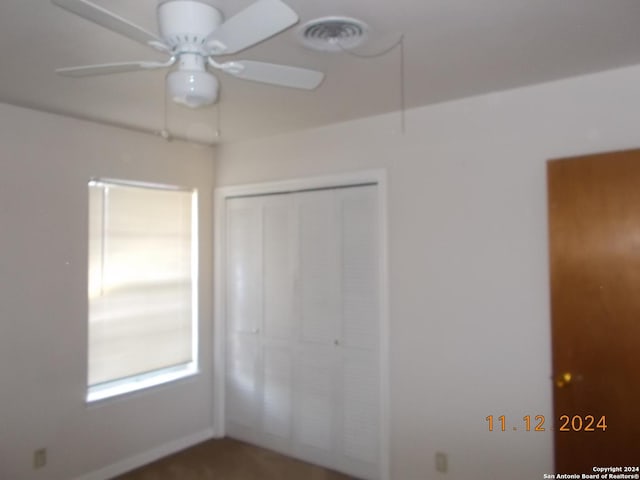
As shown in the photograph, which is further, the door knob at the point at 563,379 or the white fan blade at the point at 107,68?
the door knob at the point at 563,379

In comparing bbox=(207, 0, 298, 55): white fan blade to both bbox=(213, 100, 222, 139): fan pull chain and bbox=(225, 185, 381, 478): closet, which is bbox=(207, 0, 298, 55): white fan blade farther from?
bbox=(225, 185, 381, 478): closet

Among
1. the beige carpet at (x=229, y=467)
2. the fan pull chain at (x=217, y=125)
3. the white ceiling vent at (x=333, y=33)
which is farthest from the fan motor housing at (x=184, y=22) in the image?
the beige carpet at (x=229, y=467)

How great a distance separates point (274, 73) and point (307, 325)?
216 cm

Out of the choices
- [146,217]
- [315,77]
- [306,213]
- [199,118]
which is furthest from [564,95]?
[146,217]

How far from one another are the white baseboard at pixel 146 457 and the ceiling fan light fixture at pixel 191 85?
9.13ft

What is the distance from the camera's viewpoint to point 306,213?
351 centimetres

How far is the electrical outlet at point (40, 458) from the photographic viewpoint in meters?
2.94

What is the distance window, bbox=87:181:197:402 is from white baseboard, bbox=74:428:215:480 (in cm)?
48

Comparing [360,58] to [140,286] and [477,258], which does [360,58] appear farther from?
[140,286]

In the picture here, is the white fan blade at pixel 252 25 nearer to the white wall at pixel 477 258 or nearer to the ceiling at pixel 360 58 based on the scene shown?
the ceiling at pixel 360 58

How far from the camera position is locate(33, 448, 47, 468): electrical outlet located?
2.94 meters

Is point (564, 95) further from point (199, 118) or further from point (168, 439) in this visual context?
point (168, 439)

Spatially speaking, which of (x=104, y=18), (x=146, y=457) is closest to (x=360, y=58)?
(x=104, y=18)

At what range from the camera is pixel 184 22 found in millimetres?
1512
